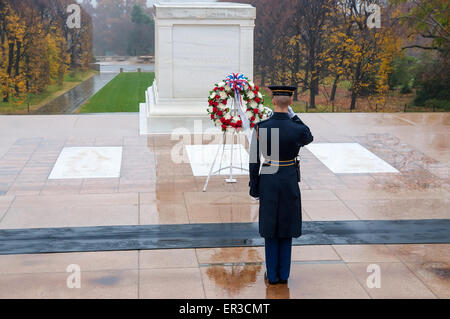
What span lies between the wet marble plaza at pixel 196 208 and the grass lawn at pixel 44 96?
52.9 feet

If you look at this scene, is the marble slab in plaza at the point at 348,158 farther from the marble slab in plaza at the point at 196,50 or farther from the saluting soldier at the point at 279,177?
the saluting soldier at the point at 279,177

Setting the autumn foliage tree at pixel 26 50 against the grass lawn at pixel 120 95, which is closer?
the autumn foliage tree at pixel 26 50

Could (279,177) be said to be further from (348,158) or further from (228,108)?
(348,158)

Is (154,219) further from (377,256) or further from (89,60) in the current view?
(89,60)

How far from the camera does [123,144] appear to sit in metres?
10.4

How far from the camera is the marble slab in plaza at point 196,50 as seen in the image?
11.4 m

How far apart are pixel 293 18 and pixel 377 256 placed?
2507 cm

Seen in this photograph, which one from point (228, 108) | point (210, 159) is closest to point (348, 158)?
point (210, 159)

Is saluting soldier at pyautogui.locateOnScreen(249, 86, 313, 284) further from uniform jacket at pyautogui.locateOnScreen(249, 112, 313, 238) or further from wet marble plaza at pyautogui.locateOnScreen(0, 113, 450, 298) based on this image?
wet marble plaza at pyautogui.locateOnScreen(0, 113, 450, 298)

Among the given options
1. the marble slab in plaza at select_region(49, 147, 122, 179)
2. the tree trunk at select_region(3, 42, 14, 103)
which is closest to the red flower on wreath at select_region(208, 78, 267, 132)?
the marble slab in plaza at select_region(49, 147, 122, 179)

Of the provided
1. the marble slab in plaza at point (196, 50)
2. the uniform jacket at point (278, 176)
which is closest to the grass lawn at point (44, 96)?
the marble slab in plaza at point (196, 50)

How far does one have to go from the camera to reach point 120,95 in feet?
117

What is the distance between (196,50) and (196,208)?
5127 mm
